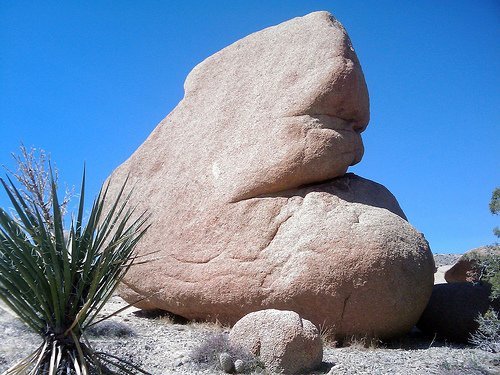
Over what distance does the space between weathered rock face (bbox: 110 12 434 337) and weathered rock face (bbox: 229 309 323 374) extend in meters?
1.25

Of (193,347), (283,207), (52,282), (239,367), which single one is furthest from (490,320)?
(52,282)

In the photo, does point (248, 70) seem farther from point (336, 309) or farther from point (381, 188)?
point (336, 309)

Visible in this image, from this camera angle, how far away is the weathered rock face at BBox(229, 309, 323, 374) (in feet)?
21.5

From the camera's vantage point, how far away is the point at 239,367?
648 centimetres

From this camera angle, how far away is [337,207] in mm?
8719

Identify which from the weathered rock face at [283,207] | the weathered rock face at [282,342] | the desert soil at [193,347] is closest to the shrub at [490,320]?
Answer: the desert soil at [193,347]

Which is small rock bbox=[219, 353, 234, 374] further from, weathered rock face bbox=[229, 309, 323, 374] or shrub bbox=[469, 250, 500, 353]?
shrub bbox=[469, 250, 500, 353]

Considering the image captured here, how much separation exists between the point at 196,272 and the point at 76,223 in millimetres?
4147

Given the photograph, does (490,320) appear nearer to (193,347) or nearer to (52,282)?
(193,347)

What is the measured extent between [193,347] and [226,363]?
1036 millimetres

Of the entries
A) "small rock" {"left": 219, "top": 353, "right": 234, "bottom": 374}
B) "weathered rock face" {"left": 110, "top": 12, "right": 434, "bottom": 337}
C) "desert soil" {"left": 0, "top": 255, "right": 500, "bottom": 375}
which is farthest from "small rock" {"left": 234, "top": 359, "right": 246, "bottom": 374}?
"weathered rock face" {"left": 110, "top": 12, "right": 434, "bottom": 337}

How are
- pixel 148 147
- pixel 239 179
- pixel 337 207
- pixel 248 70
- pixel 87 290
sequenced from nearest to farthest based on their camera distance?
1. pixel 87 290
2. pixel 337 207
3. pixel 239 179
4. pixel 248 70
5. pixel 148 147

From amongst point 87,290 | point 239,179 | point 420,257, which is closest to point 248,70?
point 239,179

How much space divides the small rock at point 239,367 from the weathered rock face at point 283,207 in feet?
5.88
